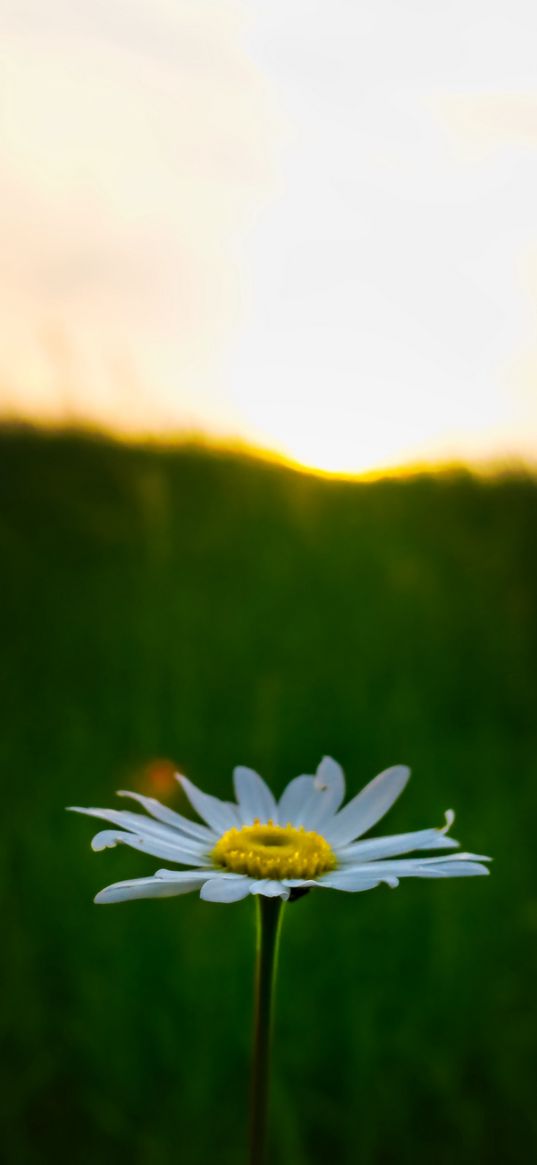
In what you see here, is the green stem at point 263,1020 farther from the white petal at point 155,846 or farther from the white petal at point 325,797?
the white petal at point 325,797

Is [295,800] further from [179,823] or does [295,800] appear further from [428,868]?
[428,868]

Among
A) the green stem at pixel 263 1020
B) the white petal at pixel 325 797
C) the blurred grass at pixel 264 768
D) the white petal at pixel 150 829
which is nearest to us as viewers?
the green stem at pixel 263 1020

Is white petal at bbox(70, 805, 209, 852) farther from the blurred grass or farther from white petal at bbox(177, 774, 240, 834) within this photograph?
the blurred grass

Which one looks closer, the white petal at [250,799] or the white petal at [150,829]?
the white petal at [150,829]

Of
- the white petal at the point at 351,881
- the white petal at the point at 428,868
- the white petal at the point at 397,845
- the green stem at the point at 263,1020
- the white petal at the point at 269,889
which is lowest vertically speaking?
the green stem at the point at 263,1020

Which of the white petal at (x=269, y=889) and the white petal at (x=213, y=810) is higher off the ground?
the white petal at (x=213, y=810)

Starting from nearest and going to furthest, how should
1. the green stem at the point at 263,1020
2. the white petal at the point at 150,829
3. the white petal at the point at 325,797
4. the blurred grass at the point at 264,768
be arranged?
1. the green stem at the point at 263,1020
2. the white petal at the point at 150,829
3. the white petal at the point at 325,797
4. the blurred grass at the point at 264,768

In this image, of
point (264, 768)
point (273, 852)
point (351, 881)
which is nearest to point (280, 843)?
point (273, 852)

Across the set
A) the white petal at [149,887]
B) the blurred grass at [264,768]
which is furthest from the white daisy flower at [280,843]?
the blurred grass at [264,768]

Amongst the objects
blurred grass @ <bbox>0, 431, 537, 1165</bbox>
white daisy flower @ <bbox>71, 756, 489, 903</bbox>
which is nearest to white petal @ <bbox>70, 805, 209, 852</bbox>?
white daisy flower @ <bbox>71, 756, 489, 903</bbox>
